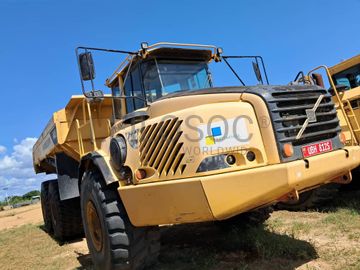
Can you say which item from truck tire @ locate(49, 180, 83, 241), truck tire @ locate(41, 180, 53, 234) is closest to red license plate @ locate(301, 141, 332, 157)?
truck tire @ locate(49, 180, 83, 241)

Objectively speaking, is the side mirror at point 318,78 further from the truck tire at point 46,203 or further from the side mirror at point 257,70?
the truck tire at point 46,203

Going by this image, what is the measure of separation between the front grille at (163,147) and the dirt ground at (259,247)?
1.52 meters

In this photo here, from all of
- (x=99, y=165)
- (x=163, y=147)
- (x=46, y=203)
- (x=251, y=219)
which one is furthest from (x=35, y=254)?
(x=163, y=147)

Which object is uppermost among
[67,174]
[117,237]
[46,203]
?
[67,174]

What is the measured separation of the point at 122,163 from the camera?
414 cm

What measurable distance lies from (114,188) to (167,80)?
4.66ft

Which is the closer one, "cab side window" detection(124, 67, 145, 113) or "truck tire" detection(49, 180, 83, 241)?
"cab side window" detection(124, 67, 145, 113)

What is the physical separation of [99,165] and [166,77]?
132 centimetres

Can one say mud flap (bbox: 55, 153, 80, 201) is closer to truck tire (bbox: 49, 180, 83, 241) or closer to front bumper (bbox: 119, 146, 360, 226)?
truck tire (bbox: 49, 180, 83, 241)

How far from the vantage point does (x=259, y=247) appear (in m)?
4.87

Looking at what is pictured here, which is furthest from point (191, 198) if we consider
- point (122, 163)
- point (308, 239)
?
point (308, 239)

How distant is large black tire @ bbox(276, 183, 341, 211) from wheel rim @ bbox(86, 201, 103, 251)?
149 inches

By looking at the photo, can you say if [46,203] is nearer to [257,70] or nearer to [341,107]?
[257,70]

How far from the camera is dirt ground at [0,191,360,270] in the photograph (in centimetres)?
447
